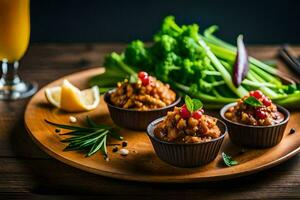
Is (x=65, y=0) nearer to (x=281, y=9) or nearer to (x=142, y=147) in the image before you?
(x=281, y=9)

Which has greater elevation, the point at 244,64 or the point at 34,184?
the point at 244,64

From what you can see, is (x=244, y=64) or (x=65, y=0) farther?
(x=65, y=0)

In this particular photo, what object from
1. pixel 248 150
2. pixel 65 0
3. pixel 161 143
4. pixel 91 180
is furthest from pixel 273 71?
pixel 65 0

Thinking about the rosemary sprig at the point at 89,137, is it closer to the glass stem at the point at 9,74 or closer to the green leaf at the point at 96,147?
the green leaf at the point at 96,147

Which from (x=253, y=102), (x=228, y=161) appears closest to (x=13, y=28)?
(x=253, y=102)

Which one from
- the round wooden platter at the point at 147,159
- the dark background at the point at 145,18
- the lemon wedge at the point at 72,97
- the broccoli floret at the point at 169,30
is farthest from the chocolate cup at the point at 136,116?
the dark background at the point at 145,18

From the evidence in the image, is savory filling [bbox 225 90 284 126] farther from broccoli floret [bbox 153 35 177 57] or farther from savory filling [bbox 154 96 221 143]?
broccoli floret [bbox 153 35 177 57]
